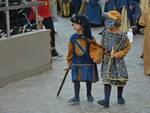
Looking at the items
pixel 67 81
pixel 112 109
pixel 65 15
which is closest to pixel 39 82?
pixel 67 81

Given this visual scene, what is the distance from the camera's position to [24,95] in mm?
7176

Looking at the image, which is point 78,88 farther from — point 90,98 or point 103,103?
point 103,103

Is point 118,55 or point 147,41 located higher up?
point 118,55

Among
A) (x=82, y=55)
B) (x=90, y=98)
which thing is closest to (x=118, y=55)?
(x=82, y=55)

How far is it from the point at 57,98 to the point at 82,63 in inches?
29.6

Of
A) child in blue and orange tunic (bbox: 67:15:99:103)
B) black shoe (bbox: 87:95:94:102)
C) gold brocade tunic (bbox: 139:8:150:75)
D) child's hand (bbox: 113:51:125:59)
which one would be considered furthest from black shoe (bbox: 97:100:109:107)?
gold brocade tunic (bbox: 139:8:150:75)

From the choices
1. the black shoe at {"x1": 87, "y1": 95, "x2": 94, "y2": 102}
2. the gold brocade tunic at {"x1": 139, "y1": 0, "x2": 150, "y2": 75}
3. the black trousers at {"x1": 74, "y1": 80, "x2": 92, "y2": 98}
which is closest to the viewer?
the black trousers at {"x1": 74, "y1": 80, "x2": 92, "y2": 98}

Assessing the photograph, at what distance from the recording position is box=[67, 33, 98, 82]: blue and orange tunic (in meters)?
6.58

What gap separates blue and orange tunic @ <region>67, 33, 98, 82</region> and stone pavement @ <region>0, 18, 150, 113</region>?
401mm

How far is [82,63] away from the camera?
6.61 metres

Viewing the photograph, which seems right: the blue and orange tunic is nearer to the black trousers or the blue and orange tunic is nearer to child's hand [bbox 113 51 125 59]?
the black trousers

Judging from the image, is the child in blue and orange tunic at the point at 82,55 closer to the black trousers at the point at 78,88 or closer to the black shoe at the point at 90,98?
the black trousers at the point at 78,88

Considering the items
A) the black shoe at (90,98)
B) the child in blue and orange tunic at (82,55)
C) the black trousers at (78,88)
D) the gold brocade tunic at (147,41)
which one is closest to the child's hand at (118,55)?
the child in blue and orange tunic at (82,55)

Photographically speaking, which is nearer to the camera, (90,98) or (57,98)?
(90,98)
